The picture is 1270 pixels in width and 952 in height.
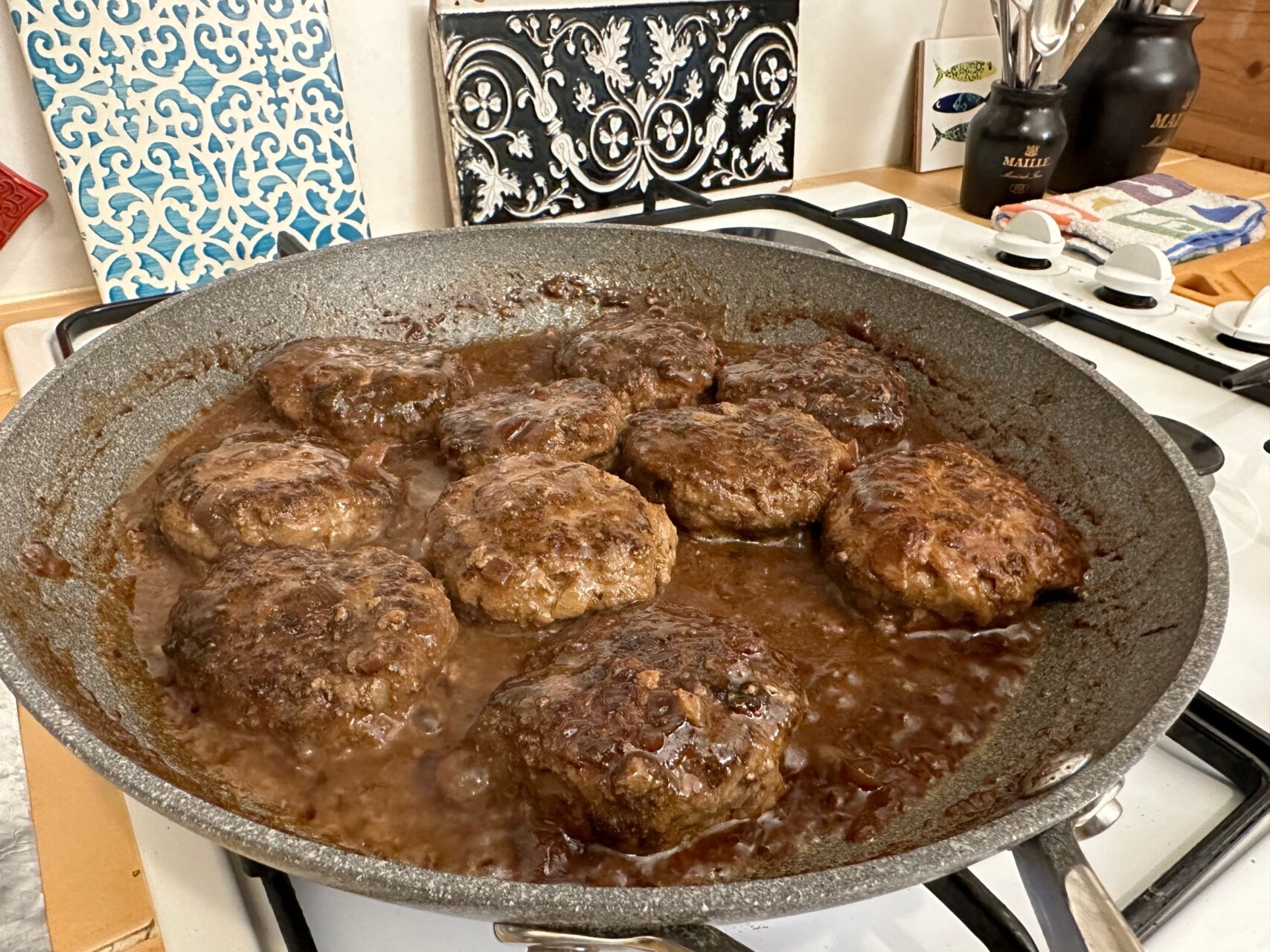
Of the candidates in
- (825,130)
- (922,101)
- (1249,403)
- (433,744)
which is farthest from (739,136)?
(433,744)

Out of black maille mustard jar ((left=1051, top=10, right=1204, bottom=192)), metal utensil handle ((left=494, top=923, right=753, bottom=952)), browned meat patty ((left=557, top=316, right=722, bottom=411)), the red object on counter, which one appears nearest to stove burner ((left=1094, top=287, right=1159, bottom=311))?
black maille mustard jar ((left=1051, top=10, right=1204, bottom=192))

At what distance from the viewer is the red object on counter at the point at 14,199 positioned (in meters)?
1.82

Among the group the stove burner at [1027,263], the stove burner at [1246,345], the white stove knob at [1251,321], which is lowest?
the stove burner at [1246,345]

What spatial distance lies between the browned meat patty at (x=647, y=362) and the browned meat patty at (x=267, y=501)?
43cm

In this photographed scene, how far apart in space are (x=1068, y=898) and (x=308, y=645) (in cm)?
77

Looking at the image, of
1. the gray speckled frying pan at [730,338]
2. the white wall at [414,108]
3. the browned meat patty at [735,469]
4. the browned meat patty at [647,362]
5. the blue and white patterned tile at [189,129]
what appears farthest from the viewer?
the white wall at [414,108]

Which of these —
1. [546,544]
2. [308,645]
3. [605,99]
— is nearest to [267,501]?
[308,645]

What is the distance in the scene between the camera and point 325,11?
6.48 ft

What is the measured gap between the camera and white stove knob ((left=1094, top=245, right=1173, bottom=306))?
6.41 ft

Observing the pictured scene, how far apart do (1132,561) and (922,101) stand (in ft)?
7.52

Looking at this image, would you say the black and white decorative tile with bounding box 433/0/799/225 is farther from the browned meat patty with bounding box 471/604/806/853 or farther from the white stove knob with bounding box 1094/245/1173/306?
the browned meat patty with bounding box 471/604/806/853

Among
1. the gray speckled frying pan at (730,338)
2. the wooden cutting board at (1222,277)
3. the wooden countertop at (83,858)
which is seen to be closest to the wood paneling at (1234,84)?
the wooden cutting board at (1222,277)

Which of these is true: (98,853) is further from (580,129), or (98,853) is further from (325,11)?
(580,129)

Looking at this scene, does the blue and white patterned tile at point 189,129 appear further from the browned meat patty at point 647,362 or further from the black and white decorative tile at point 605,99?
the browned meat patty at point 647,362
